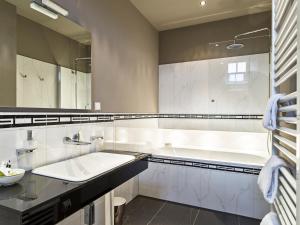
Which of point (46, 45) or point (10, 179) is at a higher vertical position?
point (46, 45)

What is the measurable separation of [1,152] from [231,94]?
9.90 ft

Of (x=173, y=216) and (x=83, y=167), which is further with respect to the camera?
(x=173, y=216)

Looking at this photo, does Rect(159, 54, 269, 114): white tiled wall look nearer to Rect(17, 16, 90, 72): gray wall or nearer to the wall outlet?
the wall outlet

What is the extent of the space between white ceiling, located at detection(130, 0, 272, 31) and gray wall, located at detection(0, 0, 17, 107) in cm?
185

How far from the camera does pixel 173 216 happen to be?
7.62 feet


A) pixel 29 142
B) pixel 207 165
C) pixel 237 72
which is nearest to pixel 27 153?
pixel 29 142

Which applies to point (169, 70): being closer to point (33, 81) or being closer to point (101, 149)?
point (101, 149)

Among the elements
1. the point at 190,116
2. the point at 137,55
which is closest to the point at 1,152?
the point at 137,55

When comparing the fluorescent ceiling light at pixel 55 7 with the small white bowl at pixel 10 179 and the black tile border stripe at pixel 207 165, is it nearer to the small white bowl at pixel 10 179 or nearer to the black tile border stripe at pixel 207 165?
the small white bowl at pixel 10 179

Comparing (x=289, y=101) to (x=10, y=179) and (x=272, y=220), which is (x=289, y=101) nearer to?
(x=272, y=220)

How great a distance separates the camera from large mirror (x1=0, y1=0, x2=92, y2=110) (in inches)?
51.5

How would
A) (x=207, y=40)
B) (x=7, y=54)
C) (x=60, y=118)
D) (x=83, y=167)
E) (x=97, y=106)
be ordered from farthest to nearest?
(x=207, y=40)
(x=97, y=106)
(x=60, y=118)
(x=83, y=167)
(x=7, y=54)

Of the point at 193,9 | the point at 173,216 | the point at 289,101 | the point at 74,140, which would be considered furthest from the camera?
the point at 193,9

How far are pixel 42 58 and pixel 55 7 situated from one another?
44 cm
